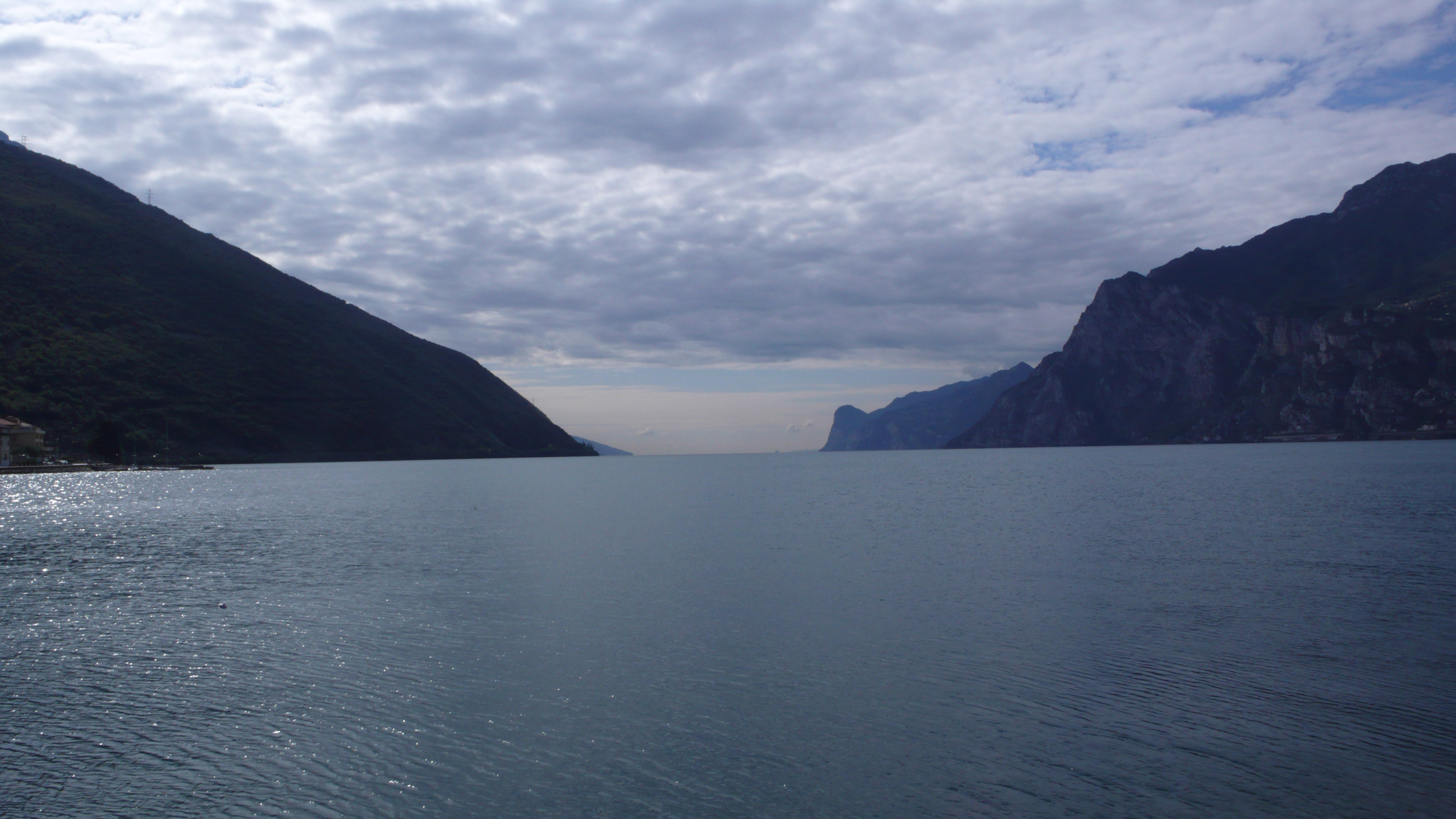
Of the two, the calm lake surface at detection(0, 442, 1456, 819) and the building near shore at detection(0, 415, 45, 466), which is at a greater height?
the building near shore at detection(0, 415, 45, 466)

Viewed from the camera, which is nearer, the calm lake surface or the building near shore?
the calm lake surface

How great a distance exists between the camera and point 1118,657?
25.2 meters

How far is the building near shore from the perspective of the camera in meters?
148

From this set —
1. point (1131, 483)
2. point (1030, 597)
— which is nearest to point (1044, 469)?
point (1131, 483)

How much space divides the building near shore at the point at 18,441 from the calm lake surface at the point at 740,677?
12193 centimetres

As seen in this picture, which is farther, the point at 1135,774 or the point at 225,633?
the point at 225,633

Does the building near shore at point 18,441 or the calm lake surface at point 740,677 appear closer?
the calm lake surface at point 740,677

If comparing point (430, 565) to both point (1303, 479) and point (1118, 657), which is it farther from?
point (1303, 479)

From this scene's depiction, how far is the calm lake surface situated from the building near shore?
122 metres

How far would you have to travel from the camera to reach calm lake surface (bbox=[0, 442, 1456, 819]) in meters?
16.1

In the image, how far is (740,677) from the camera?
23750 mm

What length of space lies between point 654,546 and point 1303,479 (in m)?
96.8

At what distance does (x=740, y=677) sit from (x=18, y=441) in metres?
183

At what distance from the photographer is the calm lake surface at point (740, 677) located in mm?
16062
